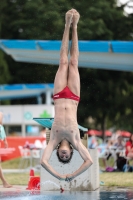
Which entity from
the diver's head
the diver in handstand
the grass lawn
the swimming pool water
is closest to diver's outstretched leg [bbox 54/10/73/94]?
the diver in handstand

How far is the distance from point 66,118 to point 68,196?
1.77 m

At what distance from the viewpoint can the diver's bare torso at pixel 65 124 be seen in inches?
449

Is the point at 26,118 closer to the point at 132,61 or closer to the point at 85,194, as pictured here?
the point at 132,61

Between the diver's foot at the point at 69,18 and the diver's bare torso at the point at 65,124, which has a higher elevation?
the diver's foot at the point at 69,18

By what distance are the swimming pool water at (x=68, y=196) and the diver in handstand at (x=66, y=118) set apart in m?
0.96

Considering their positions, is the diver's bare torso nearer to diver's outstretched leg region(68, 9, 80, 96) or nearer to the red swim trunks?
the red swim trunks

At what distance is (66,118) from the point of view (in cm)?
1156

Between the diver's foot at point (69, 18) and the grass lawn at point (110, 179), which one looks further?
the grass lawn at point (110, 179)

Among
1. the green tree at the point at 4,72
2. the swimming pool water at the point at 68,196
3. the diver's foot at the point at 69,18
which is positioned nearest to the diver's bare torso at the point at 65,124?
the swimming pool water at the point at 68,196

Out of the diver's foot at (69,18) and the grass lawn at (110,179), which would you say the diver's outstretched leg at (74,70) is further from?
the grass lawn at (110,179)

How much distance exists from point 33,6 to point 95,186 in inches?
516

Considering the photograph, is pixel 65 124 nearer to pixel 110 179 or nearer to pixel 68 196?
pixel 68 196

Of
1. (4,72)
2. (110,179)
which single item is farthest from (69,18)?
(4,72)

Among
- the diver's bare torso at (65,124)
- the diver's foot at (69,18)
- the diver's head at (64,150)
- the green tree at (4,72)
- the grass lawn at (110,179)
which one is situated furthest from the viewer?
the green tree at (4,72)
